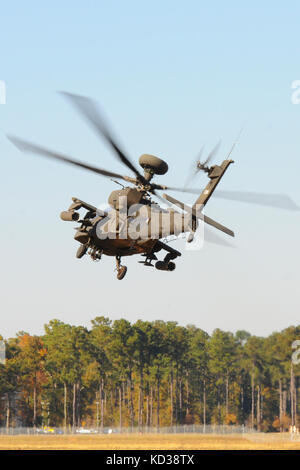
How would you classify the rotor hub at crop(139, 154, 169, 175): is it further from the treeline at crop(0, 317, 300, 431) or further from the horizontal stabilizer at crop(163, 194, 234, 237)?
the treeline at crop(0, 317, 300, 431)

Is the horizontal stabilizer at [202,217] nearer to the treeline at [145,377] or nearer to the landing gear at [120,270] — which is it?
the landing gear at [120,270]

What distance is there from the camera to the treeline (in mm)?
125812

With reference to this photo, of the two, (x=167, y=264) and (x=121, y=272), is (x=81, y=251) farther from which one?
(x=167, y=264)

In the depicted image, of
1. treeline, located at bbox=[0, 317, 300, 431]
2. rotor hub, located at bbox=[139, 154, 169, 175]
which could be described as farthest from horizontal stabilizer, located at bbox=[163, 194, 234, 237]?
treeline, located at bbox=[0, 317, 300, 431]

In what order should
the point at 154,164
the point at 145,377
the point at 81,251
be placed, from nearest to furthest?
the point at 154,164 < the point at 81,251 < the point at 145,377

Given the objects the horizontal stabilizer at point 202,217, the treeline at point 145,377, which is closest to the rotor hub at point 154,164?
the horizontal stabilizer at point 202,217

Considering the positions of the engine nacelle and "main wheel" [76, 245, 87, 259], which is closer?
the engine nacelle

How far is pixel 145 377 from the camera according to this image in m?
137

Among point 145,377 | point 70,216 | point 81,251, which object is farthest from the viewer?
point 145,377

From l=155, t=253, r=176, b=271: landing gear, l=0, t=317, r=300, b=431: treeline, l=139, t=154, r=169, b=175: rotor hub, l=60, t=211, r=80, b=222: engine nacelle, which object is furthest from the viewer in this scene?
l=0, t=317, r=300, b=431: treeline

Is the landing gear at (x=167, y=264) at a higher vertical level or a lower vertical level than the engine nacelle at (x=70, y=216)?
lower

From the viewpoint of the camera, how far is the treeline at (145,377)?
125812mm

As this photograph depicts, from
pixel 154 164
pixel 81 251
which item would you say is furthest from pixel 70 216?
pixel 154 164
